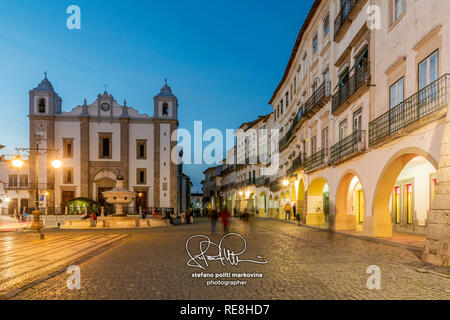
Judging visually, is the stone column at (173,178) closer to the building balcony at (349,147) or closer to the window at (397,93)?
the building balcony at (349,147)

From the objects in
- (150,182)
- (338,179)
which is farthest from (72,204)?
(338,179)

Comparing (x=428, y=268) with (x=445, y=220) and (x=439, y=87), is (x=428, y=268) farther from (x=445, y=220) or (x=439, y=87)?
(x=439, y=87)

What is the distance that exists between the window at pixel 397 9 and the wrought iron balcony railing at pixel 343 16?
3229 mm

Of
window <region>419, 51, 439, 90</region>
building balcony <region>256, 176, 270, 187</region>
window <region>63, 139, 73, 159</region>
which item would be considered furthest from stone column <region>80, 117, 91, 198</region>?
window <region>419, 51, 439, 90</region>

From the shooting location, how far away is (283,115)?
123 feet

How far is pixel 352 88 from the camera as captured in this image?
17750 mm

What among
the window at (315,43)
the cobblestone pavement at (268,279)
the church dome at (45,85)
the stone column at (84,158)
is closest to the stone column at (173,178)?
the stone column at (84,158)

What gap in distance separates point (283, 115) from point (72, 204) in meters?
24.2

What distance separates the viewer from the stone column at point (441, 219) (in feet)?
28.2

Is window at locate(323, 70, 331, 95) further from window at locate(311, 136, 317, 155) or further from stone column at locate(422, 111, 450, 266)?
stone column at locate(422, 111, 450, 266)

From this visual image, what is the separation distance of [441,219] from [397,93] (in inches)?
248

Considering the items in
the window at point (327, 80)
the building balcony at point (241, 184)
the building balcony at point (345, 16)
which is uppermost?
the building balcony at point (345, 16)

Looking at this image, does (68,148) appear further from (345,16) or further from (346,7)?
(346,7)
